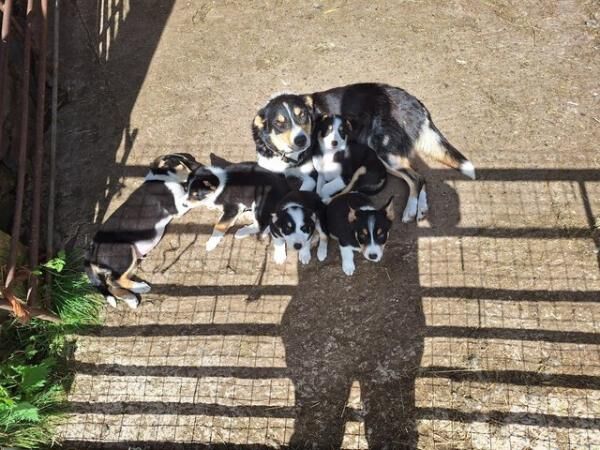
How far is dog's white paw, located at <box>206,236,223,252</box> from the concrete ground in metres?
0.09

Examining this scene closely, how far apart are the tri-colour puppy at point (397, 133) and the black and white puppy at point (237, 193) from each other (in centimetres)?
39

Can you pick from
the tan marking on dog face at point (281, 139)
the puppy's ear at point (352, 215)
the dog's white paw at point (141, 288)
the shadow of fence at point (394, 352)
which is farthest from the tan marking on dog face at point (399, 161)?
the dog's white paw at point (141, 288)

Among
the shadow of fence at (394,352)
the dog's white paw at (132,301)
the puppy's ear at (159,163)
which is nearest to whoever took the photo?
the shadow of fence at (394,352)

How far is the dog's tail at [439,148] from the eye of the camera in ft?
17.0

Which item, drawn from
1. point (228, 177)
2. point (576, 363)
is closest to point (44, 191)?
point (228, 177)

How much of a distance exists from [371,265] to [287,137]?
1625 mm

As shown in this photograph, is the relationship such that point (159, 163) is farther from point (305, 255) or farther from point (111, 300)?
point (305, 255)

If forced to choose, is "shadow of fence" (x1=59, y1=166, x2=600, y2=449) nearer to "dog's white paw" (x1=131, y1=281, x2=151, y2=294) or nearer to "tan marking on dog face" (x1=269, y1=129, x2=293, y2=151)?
"dog's white paw" (x1=131, y1=281, x2=151, y2=294)

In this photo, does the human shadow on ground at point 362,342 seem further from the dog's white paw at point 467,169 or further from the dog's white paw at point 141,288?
the dog's white paw at point 141,288

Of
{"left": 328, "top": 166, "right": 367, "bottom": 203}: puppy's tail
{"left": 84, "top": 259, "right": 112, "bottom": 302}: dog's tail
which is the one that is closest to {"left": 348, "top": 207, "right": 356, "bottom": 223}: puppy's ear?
{"left": 328, "top": 166, "right": 367, "bottom": 203}: puppy's tail

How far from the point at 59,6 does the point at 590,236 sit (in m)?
7.86

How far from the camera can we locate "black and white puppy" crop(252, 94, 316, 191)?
4988 millimetres

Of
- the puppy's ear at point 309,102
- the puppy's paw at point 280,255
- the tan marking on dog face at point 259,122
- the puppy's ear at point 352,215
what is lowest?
the puppy's paw at point 280,255

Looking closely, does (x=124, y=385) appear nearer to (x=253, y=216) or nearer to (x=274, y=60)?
(x=253, y=216)
